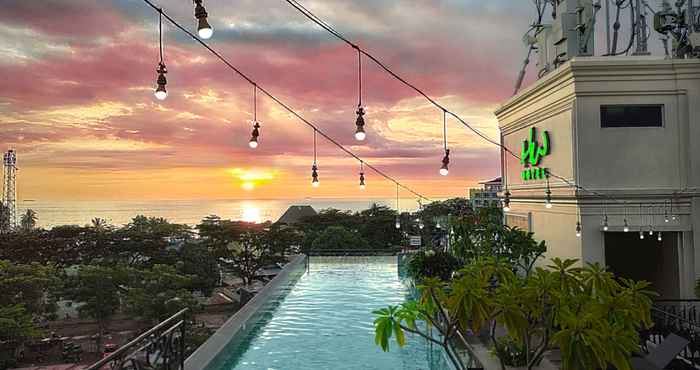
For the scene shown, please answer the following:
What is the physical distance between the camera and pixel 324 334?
9.35 m

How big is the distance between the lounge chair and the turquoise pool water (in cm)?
215

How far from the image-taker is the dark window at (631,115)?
9.20 m

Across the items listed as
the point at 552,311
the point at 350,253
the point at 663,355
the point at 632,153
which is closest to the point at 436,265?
the point at 632,153

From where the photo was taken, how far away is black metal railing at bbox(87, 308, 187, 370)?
409cm

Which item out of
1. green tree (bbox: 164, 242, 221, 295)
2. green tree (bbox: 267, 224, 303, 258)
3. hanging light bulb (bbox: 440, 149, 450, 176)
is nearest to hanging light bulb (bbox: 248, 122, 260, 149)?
hanging light bulb (bbox: 440, 149, 450, 176)

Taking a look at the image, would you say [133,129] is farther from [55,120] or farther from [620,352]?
[620,352]

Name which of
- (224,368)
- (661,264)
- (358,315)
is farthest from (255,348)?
(661,264)

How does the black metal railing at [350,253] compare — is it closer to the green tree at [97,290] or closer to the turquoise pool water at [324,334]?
the turquoise pool water at [324,334]

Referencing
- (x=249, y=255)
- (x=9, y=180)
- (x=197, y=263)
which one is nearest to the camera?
(x=197, y=263)

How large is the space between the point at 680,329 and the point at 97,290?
1911 cm

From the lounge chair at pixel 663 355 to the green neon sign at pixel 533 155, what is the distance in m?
4.64

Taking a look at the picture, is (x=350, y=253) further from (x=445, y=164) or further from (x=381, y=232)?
(x=445, y=164)

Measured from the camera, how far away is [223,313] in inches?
967

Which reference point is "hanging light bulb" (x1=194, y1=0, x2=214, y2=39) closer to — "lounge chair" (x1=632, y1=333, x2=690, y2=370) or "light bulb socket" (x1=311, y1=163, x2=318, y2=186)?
"light bulb socket" (x1=311, y1=163, x2=318, y2=186)
